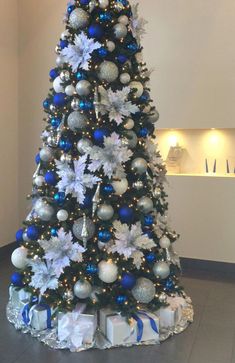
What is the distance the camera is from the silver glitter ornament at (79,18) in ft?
8.50

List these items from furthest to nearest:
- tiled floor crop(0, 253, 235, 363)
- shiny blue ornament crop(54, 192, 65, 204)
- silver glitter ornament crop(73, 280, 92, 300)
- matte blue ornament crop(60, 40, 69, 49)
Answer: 1. matte blue ornament crop(60, 40, 69, 49)
2. shiny blue ornament crop(54, 192, 65, 204)
3. silver glitter ornament crop(73, 280, 92, 300)
4. tiled floor crop(0, 253, 235, 363)

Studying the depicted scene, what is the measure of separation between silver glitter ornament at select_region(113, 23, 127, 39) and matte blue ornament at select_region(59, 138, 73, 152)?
2.57 feet

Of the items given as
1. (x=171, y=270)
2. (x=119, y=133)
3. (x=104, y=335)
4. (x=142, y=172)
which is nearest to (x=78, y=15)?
(x=119, y=133)

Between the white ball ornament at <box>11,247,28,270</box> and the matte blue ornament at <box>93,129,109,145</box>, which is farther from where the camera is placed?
the white ball ornament at <box>11,247,28,270</box>

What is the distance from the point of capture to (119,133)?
263 centimetres

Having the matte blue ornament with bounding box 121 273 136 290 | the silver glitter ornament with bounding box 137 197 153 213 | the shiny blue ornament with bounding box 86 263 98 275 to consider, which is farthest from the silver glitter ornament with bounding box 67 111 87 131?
the matte blue ornament with bounding box 121 273 136 290

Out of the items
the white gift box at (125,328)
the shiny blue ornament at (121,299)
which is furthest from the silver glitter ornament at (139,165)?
the white gift box at (125,328)

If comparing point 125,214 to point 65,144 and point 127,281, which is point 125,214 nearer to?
point 127,281

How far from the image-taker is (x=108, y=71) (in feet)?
8.48

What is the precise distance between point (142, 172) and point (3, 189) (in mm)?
2419

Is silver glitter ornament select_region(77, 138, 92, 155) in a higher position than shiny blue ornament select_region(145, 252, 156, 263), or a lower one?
higher

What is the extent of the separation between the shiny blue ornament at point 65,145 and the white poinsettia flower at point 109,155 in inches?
7.0

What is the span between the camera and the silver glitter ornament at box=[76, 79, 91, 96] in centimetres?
257

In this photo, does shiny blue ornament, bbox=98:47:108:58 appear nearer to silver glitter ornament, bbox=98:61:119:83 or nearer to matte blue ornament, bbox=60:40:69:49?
silver glitter ornament, bbox=98:61:119:83
